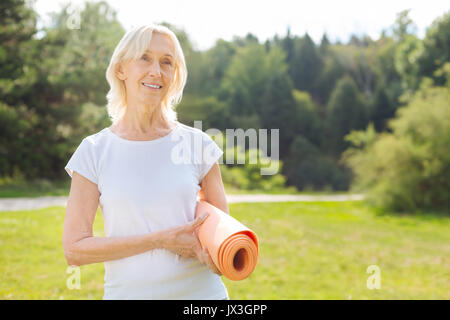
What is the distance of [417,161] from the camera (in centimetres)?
1491

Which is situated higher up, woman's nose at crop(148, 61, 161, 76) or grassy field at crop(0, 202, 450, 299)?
woman's nose at crop(148, 61, 161, 76)

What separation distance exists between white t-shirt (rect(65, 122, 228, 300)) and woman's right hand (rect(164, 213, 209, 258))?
93 mm

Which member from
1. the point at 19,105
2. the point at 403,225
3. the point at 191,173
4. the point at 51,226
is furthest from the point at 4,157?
the point at 191,173

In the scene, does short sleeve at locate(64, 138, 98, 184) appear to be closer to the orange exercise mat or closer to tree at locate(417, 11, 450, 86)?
the orange exercise mat

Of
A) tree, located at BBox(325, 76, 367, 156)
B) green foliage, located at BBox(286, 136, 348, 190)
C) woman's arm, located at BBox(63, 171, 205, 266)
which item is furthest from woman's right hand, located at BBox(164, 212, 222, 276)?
tree, located at BBox(325, 76, 367, 156)

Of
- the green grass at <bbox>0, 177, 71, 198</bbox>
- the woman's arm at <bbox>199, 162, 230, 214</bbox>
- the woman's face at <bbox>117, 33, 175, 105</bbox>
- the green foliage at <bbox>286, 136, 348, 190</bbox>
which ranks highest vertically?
the woman's face at <bbox>117, 33, 175, 105</bbox>

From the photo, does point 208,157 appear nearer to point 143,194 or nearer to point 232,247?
point 143,194

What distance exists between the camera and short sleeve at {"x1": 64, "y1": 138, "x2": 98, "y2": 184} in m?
1.79

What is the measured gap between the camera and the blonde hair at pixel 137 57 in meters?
1.81

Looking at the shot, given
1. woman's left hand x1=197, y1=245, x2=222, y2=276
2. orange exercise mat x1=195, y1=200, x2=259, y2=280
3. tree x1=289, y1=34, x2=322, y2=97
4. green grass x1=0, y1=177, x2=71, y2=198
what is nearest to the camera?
orange exercise mat x1=195, y1=200, x2=259, y2=280

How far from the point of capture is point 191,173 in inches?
75.4

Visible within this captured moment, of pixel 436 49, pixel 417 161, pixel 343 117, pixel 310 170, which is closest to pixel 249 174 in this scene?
pixel 417 161

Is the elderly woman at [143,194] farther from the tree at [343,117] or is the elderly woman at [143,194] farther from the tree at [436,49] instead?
the tree at [343,117]

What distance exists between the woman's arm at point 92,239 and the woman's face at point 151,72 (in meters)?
0.45
